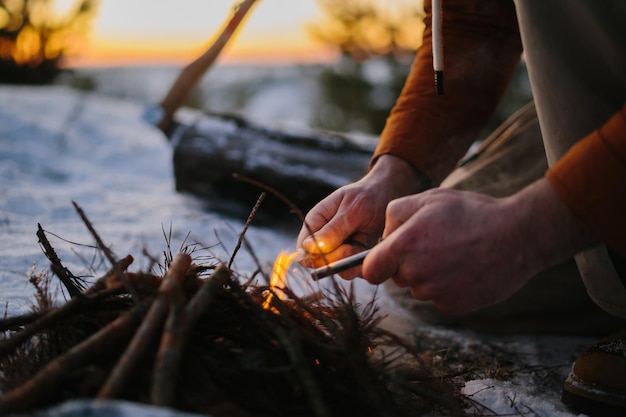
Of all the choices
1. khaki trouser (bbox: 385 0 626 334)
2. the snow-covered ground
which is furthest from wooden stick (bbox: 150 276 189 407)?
khaki trouser (bbox: 385 0 626 334)

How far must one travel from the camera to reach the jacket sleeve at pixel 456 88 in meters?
2.14

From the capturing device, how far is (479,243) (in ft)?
4.06

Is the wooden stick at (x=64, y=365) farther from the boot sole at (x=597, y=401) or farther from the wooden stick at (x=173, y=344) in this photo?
the boot sole at (x=597, y=401)

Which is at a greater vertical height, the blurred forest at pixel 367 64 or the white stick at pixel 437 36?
the blurred forest at pixel 367 64

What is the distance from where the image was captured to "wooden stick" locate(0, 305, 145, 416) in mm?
1026

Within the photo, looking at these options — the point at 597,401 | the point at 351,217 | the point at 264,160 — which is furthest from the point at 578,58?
the point at 264,160

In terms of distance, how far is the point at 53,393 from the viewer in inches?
43.1

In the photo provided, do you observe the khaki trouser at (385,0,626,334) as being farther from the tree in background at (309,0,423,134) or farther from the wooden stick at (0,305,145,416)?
the tree in background at (309,0,423,134)

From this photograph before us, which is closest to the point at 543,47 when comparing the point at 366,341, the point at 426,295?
the point at 426,295

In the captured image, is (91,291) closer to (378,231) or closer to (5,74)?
(378,231)

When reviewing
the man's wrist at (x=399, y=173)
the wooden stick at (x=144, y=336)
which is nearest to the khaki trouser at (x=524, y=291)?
the man's wrist at (x=399, y=173)

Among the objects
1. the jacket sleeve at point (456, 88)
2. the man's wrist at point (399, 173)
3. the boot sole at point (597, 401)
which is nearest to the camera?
the boot sole at point (597, 401)

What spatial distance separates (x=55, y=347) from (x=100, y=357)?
24 cm

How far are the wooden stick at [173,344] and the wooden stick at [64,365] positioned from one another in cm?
12
